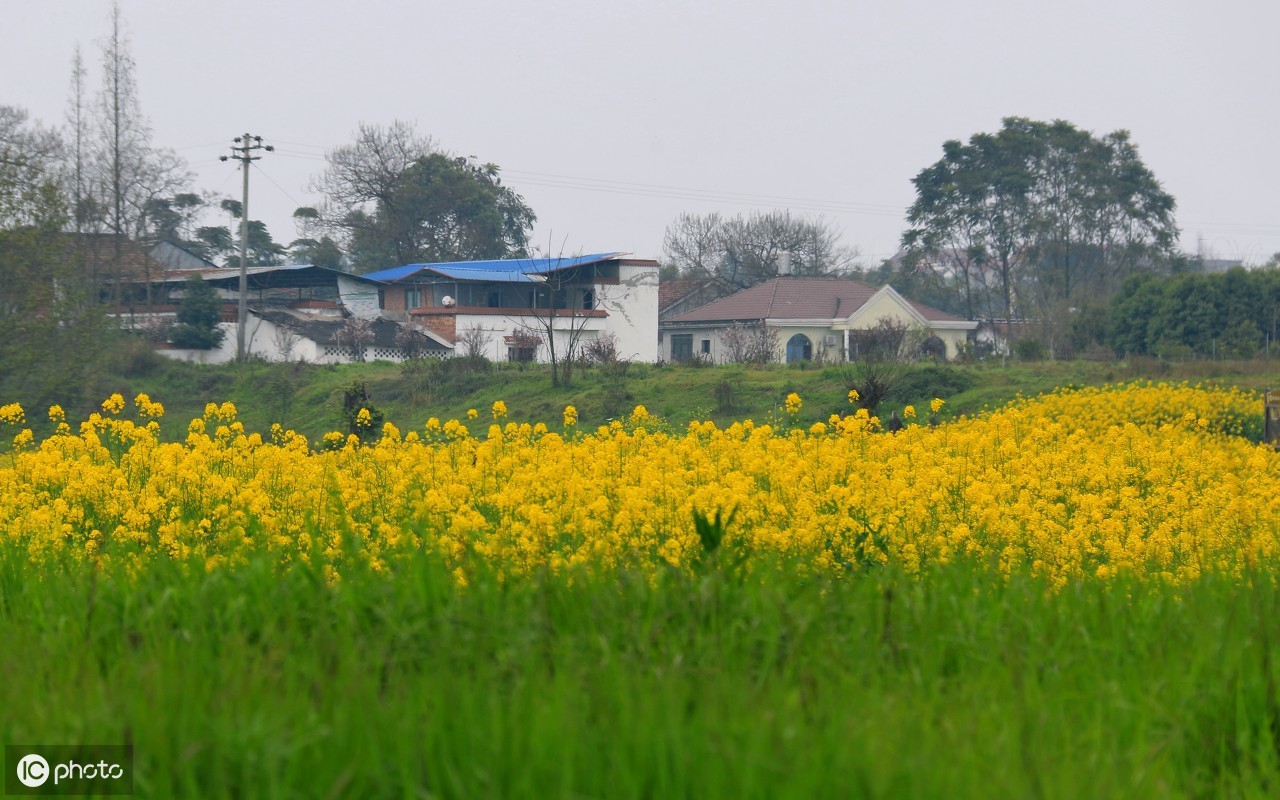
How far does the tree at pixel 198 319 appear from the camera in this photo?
144 ft

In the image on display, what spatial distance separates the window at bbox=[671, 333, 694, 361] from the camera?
56.2m

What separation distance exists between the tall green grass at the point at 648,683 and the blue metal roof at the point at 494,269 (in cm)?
4362

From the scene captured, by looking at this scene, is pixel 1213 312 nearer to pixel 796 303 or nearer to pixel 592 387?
pixel 796 303

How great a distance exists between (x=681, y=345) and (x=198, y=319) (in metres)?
21.6

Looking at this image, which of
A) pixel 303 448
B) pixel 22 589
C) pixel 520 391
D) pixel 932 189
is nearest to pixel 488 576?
pixel 22 589

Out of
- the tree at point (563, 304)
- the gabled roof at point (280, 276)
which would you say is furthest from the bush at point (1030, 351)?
the gabled roof at point (280, 276)

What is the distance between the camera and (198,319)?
1740 inches

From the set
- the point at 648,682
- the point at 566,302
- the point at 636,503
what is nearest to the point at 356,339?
the point at 566,302

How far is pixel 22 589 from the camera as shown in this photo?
17.0 feet

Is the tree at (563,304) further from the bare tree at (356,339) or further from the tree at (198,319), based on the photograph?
the tree at (198,319)

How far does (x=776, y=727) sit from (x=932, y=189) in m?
59.1

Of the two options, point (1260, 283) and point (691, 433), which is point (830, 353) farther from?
point (691, 433)

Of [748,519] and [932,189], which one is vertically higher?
[932,189]

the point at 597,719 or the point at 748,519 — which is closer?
the point at 597,719
